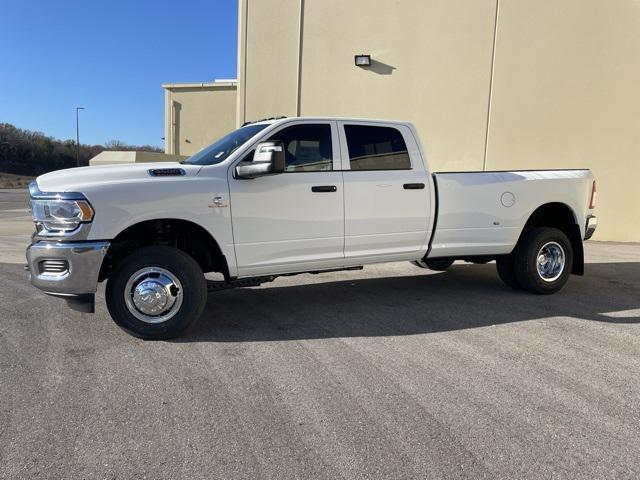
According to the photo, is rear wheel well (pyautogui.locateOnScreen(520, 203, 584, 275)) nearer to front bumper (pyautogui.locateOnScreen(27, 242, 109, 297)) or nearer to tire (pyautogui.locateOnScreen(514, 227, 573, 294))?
tire (pyautogui.locateOnScreen(514, 227, 573, 294))

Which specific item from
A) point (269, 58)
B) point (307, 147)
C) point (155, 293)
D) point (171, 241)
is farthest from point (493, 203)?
point (269, 58)

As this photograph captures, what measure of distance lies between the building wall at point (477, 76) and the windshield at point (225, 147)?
26.4ft

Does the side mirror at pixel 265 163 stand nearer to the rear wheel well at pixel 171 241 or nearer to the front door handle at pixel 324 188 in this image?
the front door handle at pixel 324 188

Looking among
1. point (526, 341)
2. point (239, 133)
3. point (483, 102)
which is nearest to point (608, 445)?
point (526, 341)

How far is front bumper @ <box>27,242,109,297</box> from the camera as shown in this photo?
4246 mm

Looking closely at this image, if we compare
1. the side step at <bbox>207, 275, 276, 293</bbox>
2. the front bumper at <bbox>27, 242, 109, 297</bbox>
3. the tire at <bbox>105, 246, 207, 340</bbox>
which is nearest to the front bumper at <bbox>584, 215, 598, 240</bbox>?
the side step at <bbox>207, 275, 276, 293</bbox>

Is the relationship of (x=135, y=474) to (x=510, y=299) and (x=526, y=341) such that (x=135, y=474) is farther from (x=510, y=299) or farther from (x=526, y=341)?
(x=510, y=299)

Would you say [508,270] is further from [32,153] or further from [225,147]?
[32,153]

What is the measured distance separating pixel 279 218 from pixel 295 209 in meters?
0.19

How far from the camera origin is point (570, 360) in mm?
A: 4238

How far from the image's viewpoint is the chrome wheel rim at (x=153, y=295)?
450 centimetres

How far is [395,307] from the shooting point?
19.1 ft

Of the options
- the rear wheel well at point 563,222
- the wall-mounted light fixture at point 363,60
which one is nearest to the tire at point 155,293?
the rear wheel well at point 563,222

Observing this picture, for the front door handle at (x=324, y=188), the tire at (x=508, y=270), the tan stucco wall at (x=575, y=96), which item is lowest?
the tire at (x=508, y=270)
